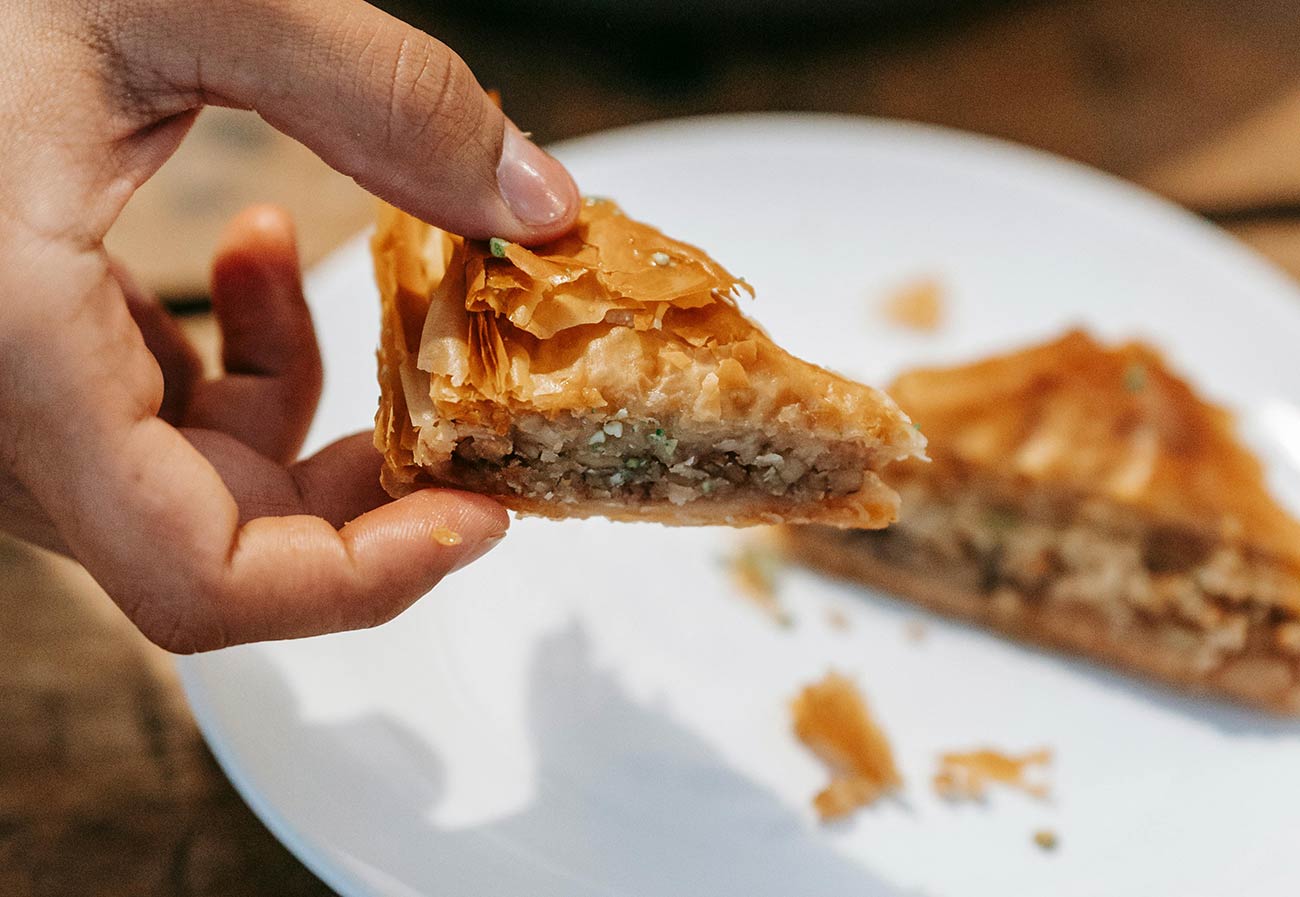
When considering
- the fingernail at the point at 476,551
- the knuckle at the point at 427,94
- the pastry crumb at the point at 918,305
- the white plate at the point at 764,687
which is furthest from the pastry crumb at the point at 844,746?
the knuckle at the point at 427,94

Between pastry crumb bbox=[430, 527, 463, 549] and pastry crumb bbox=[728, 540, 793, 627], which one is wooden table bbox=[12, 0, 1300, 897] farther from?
pastry crumb bbox=[728, 540, 793, 627]

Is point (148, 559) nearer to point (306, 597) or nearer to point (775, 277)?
point (306, 597)

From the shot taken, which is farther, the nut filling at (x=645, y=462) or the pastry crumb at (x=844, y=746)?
the pastry crumb at (x=844, y=746)

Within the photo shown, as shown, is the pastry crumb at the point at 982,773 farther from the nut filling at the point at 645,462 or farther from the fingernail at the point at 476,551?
the fingernail at the point at 476,551

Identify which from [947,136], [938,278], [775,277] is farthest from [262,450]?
[947,136]

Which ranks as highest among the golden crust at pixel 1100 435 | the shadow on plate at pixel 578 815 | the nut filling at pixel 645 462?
the golden crust at pixel 1100 435

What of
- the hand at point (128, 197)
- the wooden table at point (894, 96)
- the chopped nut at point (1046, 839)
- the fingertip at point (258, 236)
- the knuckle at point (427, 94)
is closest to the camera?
the hand at point (128, 197)

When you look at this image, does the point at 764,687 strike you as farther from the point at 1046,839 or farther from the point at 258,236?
the point at 258,236
